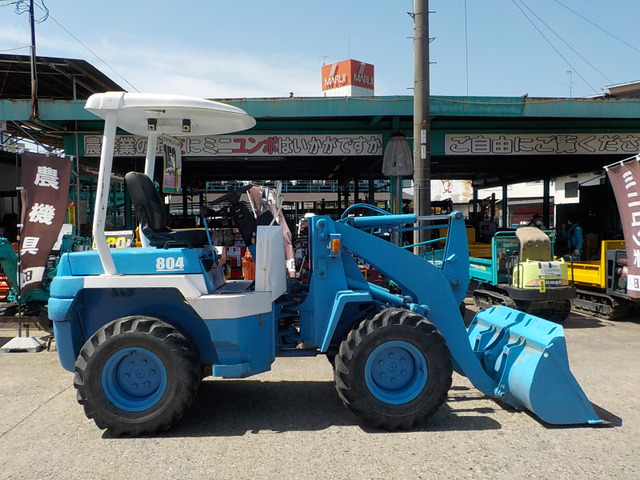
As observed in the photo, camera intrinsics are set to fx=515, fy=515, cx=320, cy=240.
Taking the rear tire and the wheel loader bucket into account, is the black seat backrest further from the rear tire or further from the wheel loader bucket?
the wheel loader bucket

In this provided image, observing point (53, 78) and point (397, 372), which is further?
point (53, 78)

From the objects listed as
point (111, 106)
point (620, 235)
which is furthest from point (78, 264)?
point (620, 235)

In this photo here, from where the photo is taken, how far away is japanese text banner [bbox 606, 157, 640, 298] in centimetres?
729

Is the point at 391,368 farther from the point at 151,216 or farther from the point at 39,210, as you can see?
the point at 39,210

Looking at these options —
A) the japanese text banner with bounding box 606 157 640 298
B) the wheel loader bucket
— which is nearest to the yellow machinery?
the japanese text banner with bounding box 606 157 640 298

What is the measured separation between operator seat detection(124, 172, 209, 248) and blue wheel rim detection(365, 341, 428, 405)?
6.23 ft

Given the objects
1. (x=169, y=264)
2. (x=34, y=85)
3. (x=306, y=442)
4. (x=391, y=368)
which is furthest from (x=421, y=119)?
(x=34, y=85)

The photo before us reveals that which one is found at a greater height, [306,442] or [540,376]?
[540,376]

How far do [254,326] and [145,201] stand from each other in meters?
1.45

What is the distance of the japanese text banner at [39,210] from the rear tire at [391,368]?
17.6 feet

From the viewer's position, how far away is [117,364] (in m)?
4.18

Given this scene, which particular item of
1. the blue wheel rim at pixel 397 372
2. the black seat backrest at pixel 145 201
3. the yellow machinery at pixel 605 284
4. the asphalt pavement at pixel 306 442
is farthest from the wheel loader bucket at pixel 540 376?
the yellow machinery at pixel 605 284

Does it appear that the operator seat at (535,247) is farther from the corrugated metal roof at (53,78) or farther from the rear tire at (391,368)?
the corrugated metal roof at (53,78)

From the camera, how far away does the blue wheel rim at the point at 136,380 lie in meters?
4.17
